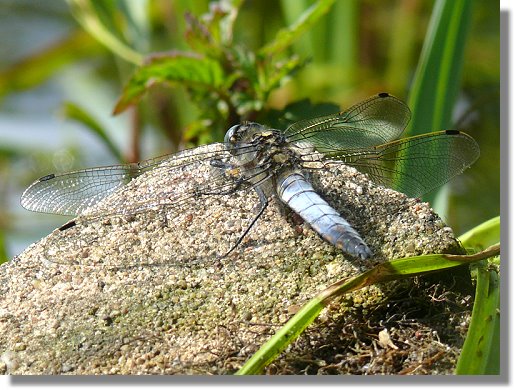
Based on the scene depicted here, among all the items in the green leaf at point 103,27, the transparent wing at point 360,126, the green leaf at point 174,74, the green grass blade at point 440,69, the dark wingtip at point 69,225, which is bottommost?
the dark wingtip at point 69,225

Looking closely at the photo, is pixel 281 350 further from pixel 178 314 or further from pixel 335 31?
pixel 335 31

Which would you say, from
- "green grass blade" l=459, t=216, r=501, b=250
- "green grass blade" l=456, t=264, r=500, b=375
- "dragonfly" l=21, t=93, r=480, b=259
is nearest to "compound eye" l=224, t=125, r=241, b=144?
"dragonfly" l=21, t=93, r=480, b=259

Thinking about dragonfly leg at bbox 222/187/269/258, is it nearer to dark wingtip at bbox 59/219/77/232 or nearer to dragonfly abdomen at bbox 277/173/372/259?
dragonfly abdomen at bbox 277/173/372/259

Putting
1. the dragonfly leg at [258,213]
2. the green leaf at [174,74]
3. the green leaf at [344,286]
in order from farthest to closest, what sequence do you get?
the green leaf at [174,74] < the dragonfly leg at [258,213] < the green leaf at [344,286]

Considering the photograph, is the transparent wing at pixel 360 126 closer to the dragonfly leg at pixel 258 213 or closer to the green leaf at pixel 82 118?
the dragonfly leg at pixel 258 213

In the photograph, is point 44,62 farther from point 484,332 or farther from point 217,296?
point 484,332

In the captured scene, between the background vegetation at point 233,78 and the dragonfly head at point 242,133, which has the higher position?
the background vegetation at point 233,78

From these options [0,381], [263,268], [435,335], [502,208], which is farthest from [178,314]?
[502,208]

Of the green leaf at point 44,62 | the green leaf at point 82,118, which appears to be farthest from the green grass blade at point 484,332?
the green leaf at point 44,62

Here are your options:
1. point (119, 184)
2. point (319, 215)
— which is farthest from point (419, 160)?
point (119, 184)

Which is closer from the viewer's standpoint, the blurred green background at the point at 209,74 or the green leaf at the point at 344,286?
the green leaf at the point at 344,286
